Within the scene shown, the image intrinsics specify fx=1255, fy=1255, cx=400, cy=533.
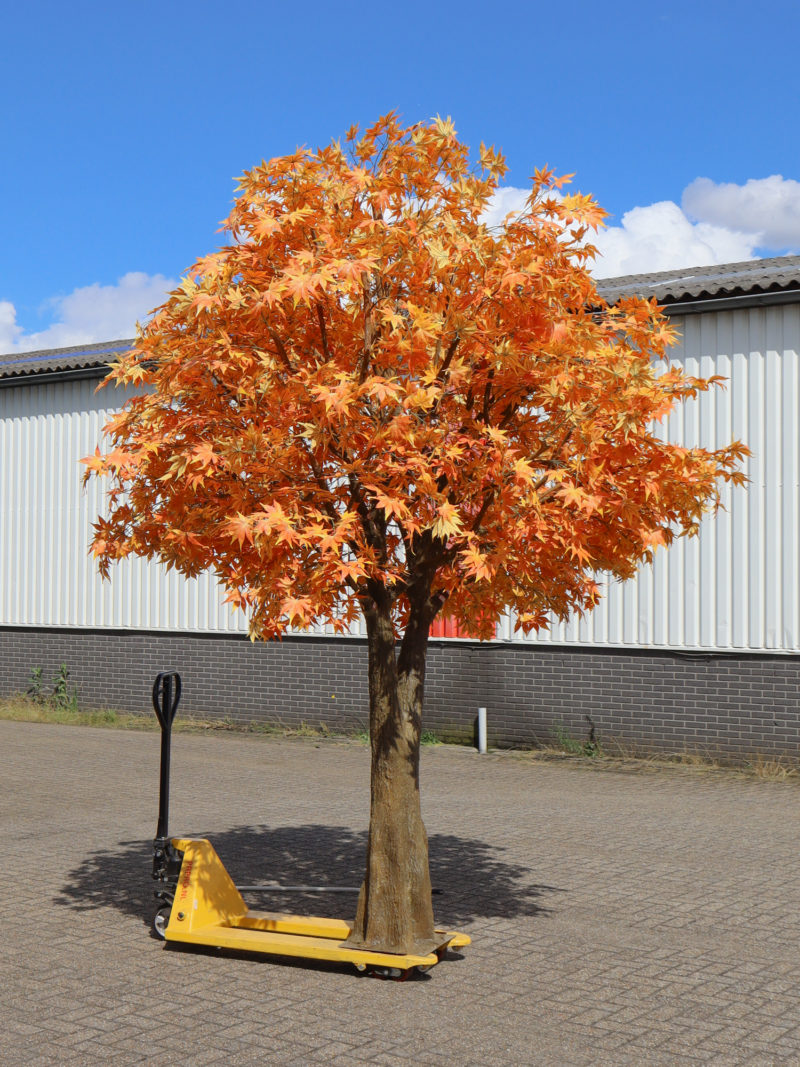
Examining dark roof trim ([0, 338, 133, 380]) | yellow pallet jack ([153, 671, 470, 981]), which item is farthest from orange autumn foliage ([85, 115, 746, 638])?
dark roof trim ([0, 338, 133, 380])

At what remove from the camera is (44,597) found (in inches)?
811

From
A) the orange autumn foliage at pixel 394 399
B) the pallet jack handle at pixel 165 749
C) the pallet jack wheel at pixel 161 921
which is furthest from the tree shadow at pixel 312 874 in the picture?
Answer: the orange autumn foliage at pixel 394 399

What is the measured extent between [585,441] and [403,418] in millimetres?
960

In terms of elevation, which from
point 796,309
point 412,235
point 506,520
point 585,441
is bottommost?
point 506,520

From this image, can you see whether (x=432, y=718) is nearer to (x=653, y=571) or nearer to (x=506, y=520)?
(x=653, y=571)

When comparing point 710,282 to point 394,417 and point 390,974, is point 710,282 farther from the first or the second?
point 390,974

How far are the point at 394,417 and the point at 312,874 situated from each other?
13.0 ft

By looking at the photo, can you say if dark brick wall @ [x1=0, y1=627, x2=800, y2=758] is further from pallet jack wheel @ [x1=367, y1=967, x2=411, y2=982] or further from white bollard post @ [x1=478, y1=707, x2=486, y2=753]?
pallet jack wheel @ [x1=367, y1=967, x2=411, y2=982]

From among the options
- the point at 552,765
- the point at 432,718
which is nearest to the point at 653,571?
the point at 552,765

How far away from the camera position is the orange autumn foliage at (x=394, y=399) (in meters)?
6.22

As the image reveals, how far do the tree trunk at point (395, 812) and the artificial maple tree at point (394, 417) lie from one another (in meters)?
0.01

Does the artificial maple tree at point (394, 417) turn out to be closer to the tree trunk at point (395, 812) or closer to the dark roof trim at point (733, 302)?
the tree trunk at point (395, 812)

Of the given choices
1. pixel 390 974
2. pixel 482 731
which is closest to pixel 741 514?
pixel 482 731

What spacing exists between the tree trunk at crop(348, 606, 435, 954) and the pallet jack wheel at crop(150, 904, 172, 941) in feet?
3.78
